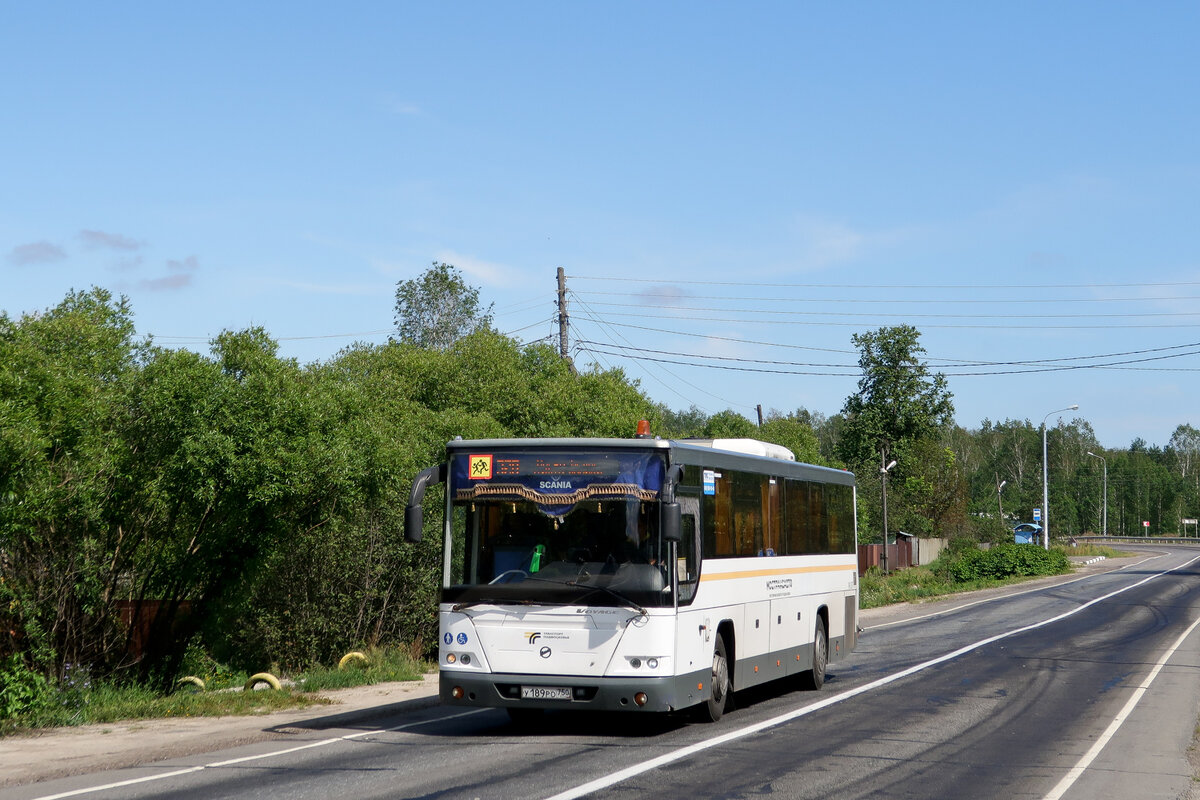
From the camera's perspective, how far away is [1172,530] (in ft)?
571

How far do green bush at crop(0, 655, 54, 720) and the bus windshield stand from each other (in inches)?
228

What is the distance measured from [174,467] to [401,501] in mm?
6964

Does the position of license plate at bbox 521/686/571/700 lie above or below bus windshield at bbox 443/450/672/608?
below

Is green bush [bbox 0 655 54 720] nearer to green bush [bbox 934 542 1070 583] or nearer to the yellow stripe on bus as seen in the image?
the yellow stripe on bus

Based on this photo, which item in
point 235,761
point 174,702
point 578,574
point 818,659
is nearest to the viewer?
point 235,761

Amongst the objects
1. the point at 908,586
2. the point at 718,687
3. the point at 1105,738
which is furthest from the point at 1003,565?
the point at 718,687

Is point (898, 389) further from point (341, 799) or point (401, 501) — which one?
point (341, 799)

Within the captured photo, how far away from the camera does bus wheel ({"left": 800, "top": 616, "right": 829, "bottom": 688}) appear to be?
715 inches

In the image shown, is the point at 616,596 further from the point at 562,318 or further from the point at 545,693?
the point at 562,318

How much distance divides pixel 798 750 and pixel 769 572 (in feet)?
13.0

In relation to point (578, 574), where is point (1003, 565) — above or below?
below

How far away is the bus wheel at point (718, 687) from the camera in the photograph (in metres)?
14.1

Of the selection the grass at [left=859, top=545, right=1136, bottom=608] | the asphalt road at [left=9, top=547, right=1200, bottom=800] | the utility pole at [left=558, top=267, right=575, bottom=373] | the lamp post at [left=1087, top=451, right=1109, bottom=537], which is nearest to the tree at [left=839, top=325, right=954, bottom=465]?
the grass at [left=859, top=545, right=1136, bottom=608]

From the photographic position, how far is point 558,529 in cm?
1295
